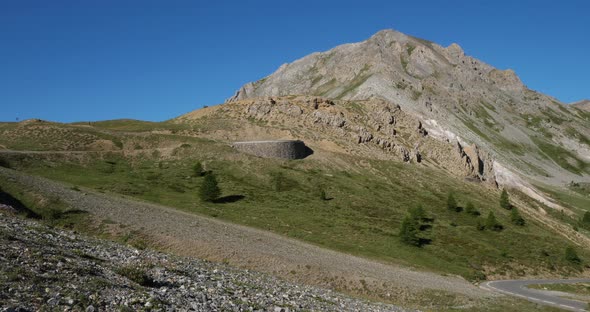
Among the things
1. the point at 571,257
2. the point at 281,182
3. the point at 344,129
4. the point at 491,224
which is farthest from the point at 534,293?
the point at 344,129

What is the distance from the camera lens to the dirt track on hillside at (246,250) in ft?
126

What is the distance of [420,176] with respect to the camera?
13662 centimetres

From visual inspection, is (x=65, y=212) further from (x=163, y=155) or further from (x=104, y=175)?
(x=163, y=155)

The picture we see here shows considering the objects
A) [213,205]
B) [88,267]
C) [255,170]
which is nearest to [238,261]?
[88,267]

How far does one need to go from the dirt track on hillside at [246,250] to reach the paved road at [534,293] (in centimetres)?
1008

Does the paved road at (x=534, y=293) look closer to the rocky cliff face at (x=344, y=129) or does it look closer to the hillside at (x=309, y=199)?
the hillside at (x=309, y=199)

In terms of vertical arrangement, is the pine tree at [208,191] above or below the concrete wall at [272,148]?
below

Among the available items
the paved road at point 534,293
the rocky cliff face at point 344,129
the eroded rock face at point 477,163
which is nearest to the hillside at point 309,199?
the rocky cliff face at point 344,129

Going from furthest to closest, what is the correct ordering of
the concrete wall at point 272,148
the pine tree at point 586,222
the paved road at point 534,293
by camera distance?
the pine tree at point 586,222, the concrete wall at point 272,148, the paved road at point 534,293

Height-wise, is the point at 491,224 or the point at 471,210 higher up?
the point at 471,210

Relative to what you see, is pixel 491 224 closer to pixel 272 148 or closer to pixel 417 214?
pixel 417 214

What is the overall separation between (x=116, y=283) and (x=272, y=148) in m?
102

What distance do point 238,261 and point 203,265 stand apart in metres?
7.97

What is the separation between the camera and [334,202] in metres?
93.9
